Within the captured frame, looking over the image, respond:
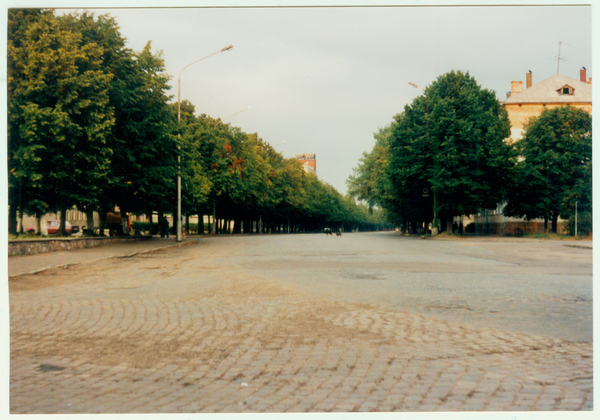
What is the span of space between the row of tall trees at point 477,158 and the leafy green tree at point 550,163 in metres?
0.08

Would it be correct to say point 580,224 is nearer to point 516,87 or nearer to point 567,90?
point 567,90

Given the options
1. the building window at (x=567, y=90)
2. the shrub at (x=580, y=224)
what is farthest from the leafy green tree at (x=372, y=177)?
the building window at (x=567, y=90)

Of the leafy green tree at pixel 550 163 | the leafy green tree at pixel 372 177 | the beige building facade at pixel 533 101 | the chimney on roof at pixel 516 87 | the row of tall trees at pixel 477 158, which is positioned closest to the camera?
the row of tall trees at pixel 477 158

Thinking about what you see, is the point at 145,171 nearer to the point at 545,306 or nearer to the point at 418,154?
the point at 418,154

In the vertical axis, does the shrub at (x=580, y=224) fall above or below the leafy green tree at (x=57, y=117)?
below

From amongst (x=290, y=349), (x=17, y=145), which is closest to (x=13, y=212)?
(x=17, y=145)

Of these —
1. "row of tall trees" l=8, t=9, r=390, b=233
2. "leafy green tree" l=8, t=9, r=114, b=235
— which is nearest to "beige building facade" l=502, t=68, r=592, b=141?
"row of tall trees" l=8, t=9, r=390, b=233

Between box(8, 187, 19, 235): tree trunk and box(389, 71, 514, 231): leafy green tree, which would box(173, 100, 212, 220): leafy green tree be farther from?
box(389, 71, 514, 231): leafy green tree

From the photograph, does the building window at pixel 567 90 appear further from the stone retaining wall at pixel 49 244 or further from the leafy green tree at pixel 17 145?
the leafy green tree at pixel 17 145

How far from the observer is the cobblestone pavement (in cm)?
420

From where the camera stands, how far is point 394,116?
58844mm

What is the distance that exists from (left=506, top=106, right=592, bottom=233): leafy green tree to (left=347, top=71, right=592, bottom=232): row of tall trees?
81 millimetres

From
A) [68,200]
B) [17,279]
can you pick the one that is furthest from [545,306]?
[68,200]

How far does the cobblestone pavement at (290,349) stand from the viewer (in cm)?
420
